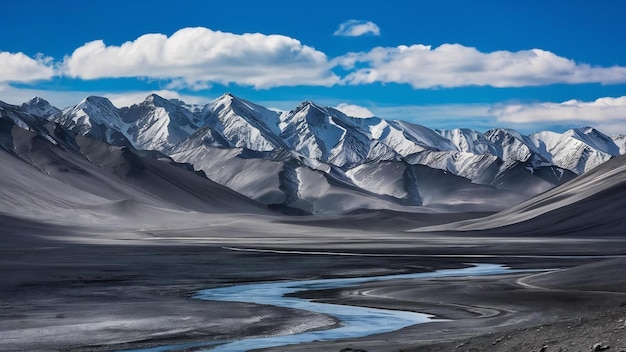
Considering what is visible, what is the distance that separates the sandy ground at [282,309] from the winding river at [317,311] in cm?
99

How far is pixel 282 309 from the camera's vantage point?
37.8 m

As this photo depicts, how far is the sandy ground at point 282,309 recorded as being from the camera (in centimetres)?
2605

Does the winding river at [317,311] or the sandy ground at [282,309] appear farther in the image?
the winding river at [317,311]

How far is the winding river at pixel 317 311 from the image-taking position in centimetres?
2823

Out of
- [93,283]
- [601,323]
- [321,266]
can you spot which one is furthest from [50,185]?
[601,323]

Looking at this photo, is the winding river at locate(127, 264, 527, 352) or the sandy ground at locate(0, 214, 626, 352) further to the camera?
the winding river at locate(127, 264, 527, 352)

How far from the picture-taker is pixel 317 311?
37.2 m

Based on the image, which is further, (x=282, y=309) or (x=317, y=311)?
(x=282, y=309)

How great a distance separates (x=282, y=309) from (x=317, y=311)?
1.43 meters

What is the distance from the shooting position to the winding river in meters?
28.2

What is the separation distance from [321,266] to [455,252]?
25099 millimetres

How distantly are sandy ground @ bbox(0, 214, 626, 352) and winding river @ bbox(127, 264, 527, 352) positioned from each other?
992 mm

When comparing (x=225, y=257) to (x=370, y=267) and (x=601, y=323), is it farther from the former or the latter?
(x=601, y=323)

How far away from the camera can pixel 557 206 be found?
154 meters
